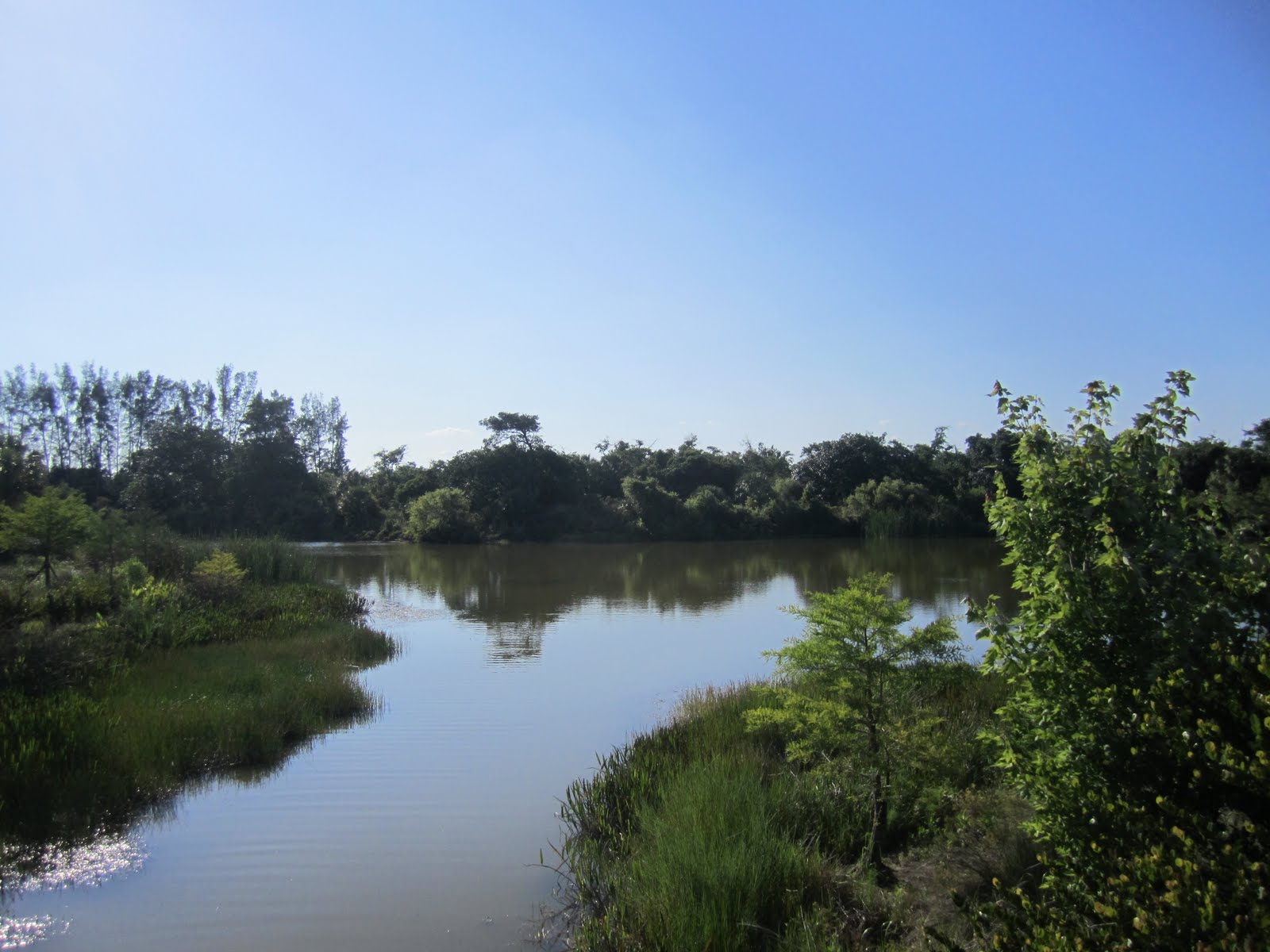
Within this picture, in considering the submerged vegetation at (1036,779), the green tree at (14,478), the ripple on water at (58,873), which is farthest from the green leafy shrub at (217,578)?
the green tree at (14,478)

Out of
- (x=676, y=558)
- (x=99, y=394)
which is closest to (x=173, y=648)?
(x=676, y=558)

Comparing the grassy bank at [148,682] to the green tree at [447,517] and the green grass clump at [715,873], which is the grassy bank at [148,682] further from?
the green tree at [447,517]

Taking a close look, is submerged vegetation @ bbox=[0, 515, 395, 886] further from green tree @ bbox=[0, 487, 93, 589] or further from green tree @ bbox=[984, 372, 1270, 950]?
green tree @ bbox=[984, 372, 1270, 950]

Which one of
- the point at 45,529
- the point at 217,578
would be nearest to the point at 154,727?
the point at 45,529

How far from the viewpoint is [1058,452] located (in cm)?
435

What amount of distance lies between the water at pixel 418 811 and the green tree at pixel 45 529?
5.81 m

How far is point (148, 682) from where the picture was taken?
10508mm

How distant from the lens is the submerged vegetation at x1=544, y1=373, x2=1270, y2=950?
3020mm

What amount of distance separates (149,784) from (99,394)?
63.3 meters

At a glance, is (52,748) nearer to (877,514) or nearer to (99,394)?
(877,514)

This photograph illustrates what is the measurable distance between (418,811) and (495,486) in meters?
44.8

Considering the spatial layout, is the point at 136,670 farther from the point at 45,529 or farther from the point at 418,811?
the point at 418,811

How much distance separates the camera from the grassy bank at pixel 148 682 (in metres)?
7.54

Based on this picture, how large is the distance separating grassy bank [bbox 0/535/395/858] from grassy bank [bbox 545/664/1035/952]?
408 cm
